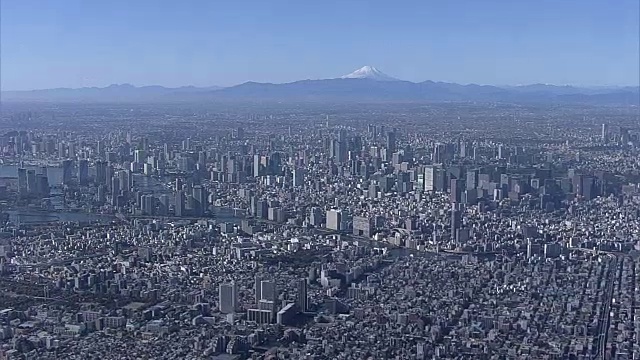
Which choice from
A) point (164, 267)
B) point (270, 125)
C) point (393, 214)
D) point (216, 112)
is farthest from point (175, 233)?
point (216, 112)

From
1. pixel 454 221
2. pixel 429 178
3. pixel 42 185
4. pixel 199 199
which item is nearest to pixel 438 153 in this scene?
pixel 429 178

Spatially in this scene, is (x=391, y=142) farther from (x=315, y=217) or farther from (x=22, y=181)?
(x=22, y=181)

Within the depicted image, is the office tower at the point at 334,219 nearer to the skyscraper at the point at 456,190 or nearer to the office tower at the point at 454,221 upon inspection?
the office tower at the point at 454,221

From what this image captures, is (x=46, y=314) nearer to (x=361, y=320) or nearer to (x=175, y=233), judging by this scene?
(x=361, y=320)

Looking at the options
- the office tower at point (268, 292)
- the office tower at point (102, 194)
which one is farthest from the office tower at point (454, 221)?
the office tower at point (102, 194)

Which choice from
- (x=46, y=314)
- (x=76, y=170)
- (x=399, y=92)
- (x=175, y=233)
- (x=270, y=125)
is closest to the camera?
(x=46, y=314)

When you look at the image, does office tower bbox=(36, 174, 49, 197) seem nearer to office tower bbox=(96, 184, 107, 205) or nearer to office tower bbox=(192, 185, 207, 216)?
office tower bbox=(96, 184, 107, 205)

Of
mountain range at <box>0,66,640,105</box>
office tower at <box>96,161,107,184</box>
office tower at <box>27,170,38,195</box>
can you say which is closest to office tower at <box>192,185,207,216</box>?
office tower at <box>96,161,107,184</box>
